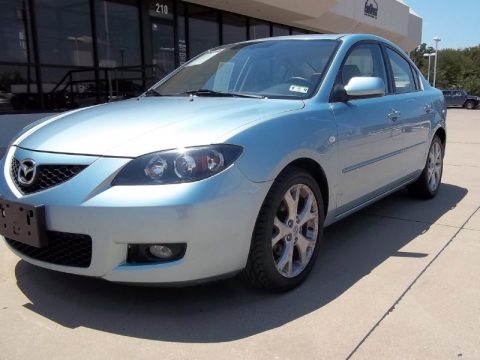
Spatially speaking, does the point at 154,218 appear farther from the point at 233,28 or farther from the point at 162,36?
the point at 233,28

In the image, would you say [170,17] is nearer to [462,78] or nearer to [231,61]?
[231,61]

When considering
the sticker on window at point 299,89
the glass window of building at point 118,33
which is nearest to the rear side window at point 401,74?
the sticker on window at point 299,89

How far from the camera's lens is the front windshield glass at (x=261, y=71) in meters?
3.46

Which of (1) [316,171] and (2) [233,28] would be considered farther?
(2) [233,28]

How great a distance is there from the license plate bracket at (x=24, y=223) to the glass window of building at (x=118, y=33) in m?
8.31

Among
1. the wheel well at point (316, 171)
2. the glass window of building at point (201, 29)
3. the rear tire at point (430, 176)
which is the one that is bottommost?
the rear tire at point (430, 176)

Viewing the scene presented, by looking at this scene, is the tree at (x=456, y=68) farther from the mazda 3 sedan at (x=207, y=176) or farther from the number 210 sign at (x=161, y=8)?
the mazda 3 sedan at (x=207, y=176)

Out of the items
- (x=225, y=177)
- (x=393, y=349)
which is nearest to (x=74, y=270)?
(x=225, y=177)

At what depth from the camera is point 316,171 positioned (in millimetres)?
3188

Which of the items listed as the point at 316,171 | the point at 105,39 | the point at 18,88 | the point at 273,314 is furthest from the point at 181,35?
the point at 273,314

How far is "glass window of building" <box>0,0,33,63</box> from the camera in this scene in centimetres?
859

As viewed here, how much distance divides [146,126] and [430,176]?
144 inches

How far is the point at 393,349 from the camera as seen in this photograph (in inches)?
92.6

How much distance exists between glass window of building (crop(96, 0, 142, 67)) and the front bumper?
858 cm
